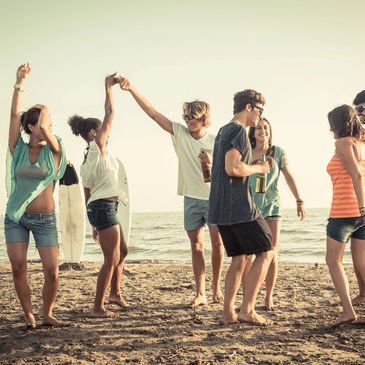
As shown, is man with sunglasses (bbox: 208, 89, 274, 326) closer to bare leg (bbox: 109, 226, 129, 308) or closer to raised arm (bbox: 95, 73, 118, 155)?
raised arm (bbox: 95, 73, 118, 155)

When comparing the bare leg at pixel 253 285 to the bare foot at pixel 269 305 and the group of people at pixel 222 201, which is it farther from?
the bare foot at pixel 269 305

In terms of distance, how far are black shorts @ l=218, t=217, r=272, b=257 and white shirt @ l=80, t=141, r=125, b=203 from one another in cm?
122

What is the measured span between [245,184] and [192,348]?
1383mm

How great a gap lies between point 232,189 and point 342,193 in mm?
969

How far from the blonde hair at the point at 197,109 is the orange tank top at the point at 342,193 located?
4.89 feet

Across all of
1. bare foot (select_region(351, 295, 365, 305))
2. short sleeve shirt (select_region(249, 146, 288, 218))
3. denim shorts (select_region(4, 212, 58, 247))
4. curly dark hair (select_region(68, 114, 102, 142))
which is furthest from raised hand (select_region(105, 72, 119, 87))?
bare foot (select_region(351, 295, 365, 305))

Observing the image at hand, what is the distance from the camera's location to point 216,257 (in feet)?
17.9

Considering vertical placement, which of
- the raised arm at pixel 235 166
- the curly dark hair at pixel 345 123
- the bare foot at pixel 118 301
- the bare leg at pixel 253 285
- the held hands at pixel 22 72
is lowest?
the bare foot at pixel 118 301

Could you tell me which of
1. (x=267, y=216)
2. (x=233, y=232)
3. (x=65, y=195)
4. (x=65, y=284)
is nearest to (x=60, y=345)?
(x=233, y=232)

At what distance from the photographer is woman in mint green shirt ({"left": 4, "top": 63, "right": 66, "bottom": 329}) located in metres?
4.34

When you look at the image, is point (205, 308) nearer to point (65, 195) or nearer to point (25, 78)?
point (25, 78)

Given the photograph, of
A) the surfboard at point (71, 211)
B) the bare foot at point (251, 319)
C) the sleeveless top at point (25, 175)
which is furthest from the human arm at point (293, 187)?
the surfboard at point (71, 211)

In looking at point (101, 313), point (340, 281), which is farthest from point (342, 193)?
point (101, 313)

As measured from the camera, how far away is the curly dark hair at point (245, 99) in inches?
175
